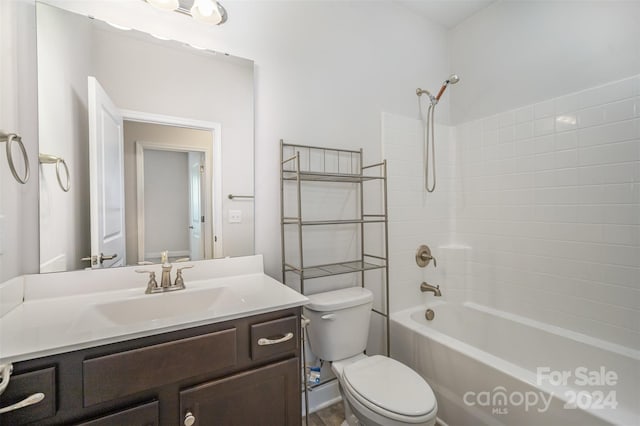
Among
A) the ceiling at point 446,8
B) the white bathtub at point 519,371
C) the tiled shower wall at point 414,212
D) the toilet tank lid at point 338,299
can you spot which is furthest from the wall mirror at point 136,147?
the ceiling at point 446,8

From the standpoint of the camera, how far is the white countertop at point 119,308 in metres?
0.75

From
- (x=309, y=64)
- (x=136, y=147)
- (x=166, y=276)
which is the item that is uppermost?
(x=309, y=64)

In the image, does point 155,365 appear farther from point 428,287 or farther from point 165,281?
point 428,287

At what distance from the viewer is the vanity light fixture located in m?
1.27

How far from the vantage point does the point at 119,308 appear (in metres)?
1.06

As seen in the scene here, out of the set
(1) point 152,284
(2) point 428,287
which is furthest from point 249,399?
(2) point 428,287

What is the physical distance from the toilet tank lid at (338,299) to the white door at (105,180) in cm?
93

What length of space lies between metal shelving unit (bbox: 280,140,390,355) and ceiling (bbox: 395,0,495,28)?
1241 millimetres

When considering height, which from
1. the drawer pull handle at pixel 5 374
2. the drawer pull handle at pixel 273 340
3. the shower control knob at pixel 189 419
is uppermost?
the drawer pull handle at pixel 5 374

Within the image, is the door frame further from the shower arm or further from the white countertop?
the shower arm

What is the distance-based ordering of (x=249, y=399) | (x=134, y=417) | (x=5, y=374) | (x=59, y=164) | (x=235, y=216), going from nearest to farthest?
1. (x=5, y=374)
2. (x=134, y=417)
3. (x=249, y=399)
4. (x=59, y=164)
5. (x=235, y=216)

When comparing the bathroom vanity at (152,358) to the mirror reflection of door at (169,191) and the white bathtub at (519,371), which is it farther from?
the white bathtub at (519,371)

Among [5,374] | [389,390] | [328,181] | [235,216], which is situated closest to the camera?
[5,374]

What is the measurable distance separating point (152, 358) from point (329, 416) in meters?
1.25
